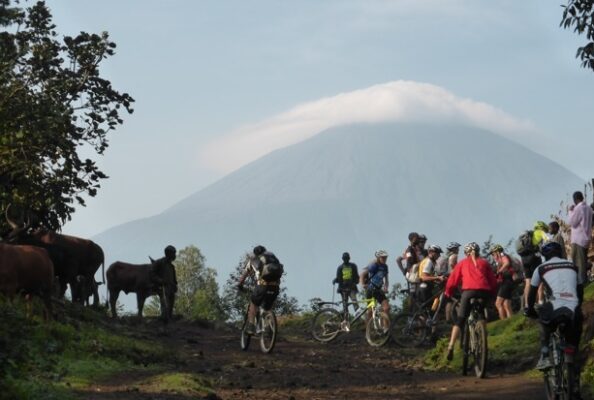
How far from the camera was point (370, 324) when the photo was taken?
2364cm

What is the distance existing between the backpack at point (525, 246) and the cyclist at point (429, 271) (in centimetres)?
183

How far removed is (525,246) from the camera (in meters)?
22.1

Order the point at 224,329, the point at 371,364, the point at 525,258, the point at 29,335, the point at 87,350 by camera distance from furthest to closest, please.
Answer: the point at 224,329 < the point at 525,258 < the point at 371,364 < the point at 87,350 < the point at 29,335

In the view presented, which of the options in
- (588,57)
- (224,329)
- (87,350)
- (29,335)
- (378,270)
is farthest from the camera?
(224,329)

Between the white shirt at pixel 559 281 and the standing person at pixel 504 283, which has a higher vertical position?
the standing person at pixel 504 283

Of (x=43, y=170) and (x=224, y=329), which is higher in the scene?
(x=43, y=170)

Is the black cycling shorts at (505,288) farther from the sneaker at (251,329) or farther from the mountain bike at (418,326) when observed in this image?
the sneaker at (251,329)

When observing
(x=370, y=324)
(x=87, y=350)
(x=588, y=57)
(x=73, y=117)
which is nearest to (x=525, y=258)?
(x=370, y=324)

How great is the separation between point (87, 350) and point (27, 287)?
3.03 m

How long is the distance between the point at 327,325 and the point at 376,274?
2.50m

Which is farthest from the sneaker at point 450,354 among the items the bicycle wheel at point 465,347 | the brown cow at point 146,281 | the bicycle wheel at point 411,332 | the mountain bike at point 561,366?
the brown cow at point 146,281

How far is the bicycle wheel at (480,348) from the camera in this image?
16.4 meters

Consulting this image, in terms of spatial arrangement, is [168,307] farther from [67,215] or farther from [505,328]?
[505,328]

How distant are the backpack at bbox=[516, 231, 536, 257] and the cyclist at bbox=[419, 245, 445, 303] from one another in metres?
1.83
